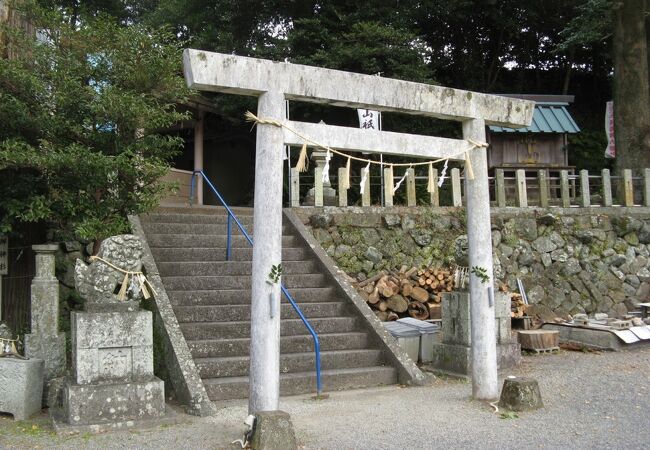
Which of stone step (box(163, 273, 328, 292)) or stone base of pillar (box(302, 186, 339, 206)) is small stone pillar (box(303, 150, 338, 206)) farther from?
stone step (box(163, 273, 328, 292))

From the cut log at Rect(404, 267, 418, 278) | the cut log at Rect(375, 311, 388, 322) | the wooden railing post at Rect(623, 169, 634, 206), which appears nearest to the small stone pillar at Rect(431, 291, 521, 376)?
the cut log at Rect(375, 311, 388, 322)

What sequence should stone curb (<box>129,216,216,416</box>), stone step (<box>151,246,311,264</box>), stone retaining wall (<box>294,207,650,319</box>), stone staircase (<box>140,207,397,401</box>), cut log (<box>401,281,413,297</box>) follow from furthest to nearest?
stone retaining wall (<box>294,207,650,319</box>) → cut log (<box>401,281,413,297</box>) → stone step (<box>151,246,311,264</box>) → stone staircase (<box>140,207,397,401</box>) → stone curb (<box>129,216,216,416</box>)

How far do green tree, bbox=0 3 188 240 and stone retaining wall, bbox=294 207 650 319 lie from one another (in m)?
3.46

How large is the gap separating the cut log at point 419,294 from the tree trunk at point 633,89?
22.6 ft

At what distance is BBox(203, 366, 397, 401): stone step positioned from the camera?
626 centimetres

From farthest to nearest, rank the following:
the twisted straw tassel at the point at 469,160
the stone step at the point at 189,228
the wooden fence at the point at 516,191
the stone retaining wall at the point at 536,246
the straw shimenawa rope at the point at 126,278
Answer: the wooden fence at the point at 516,191, the stone retaining wall at the point at 536,246, the stone step at the point at 189,228, the twisted straw tassel at the point at 469,160, the straw shimenawa rope at the point at 126,278

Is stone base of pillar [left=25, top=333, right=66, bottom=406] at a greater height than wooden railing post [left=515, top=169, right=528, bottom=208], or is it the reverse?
wooden railing post [left=515, top=169, right=528, bottom=208]

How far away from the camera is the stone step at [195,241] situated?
858 cm

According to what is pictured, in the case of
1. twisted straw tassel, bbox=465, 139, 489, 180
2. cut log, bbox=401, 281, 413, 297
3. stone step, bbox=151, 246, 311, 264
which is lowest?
cut log, bbox=401, 281, 413, 297

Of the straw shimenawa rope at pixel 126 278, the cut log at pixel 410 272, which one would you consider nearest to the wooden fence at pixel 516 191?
the cut log at pixel 410 272

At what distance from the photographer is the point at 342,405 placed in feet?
20.0

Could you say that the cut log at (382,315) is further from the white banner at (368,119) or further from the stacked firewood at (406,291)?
the white banner at (368,119)

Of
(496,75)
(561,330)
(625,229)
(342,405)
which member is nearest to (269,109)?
(342,405)

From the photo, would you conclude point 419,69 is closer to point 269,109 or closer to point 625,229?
point 625,229
